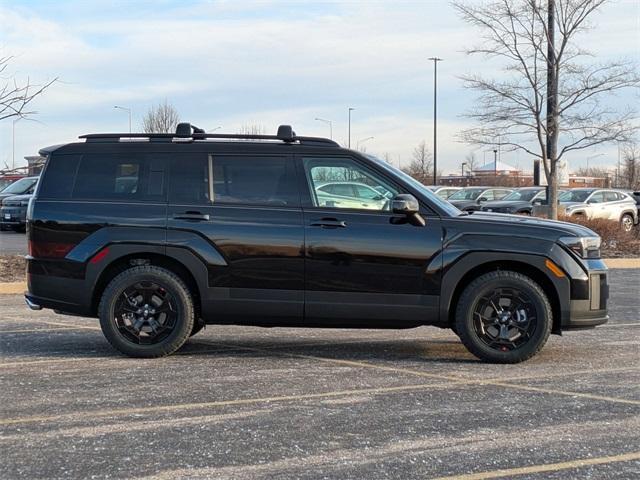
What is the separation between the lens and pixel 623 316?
34.1ft

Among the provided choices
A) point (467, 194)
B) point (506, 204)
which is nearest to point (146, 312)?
point (506, 204)

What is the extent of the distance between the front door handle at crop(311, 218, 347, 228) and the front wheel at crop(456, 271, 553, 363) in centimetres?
122

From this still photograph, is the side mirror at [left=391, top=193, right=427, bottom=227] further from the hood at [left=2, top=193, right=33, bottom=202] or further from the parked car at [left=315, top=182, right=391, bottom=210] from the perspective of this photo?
the hood at [left=2, top=193, right=33, bottom=202]

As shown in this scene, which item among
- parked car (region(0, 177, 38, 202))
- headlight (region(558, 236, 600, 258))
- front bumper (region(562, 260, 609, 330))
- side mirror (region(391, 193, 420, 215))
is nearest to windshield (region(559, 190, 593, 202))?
parked car (region(0, 177, 38, 202))

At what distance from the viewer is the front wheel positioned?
710cm

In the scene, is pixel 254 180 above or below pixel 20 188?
below

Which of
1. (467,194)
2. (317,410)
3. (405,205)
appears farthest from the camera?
(467,194)

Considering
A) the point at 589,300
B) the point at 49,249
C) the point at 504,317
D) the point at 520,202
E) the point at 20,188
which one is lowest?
the point at 504,317

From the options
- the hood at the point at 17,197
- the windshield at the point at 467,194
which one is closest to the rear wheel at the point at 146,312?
the hood at the point at 17,197

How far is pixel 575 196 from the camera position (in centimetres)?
2784

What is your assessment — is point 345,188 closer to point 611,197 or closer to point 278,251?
point 278,251

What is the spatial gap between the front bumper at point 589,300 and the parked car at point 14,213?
2076 cm

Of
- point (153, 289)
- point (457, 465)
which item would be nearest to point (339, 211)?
point (153, 289)

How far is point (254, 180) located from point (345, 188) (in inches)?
32.5
